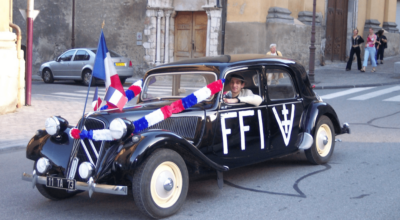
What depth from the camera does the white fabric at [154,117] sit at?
15.6ft

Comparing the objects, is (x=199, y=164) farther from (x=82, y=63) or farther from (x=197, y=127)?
(x=82, y=63)

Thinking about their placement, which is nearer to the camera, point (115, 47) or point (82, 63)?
point (82, 63)

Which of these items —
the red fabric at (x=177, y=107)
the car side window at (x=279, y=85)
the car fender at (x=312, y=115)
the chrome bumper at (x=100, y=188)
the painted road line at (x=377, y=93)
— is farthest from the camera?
the painted road line at (x=377, y=93)

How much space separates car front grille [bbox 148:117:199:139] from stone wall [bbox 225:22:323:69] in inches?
631

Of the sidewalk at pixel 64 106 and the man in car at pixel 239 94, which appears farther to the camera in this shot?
the sidewalk at pixel 64 106

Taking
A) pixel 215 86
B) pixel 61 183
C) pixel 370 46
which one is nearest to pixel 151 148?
pixel 61 183

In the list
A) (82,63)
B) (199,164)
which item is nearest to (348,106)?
(199,164)

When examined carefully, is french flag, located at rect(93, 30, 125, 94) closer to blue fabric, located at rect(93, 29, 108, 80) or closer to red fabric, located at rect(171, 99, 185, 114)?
blue fabric, located at rect(93, 29, 108, 80)

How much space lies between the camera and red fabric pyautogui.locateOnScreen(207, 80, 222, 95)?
5259mm

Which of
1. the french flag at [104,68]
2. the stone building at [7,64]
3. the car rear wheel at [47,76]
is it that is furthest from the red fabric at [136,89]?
the car rear wheel at [47,76]

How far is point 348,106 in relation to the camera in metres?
12.4

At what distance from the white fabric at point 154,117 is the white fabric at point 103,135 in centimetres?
47

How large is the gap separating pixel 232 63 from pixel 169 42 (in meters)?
18.4

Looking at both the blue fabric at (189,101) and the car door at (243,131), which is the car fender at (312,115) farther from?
the blue fabric at (189,101)
